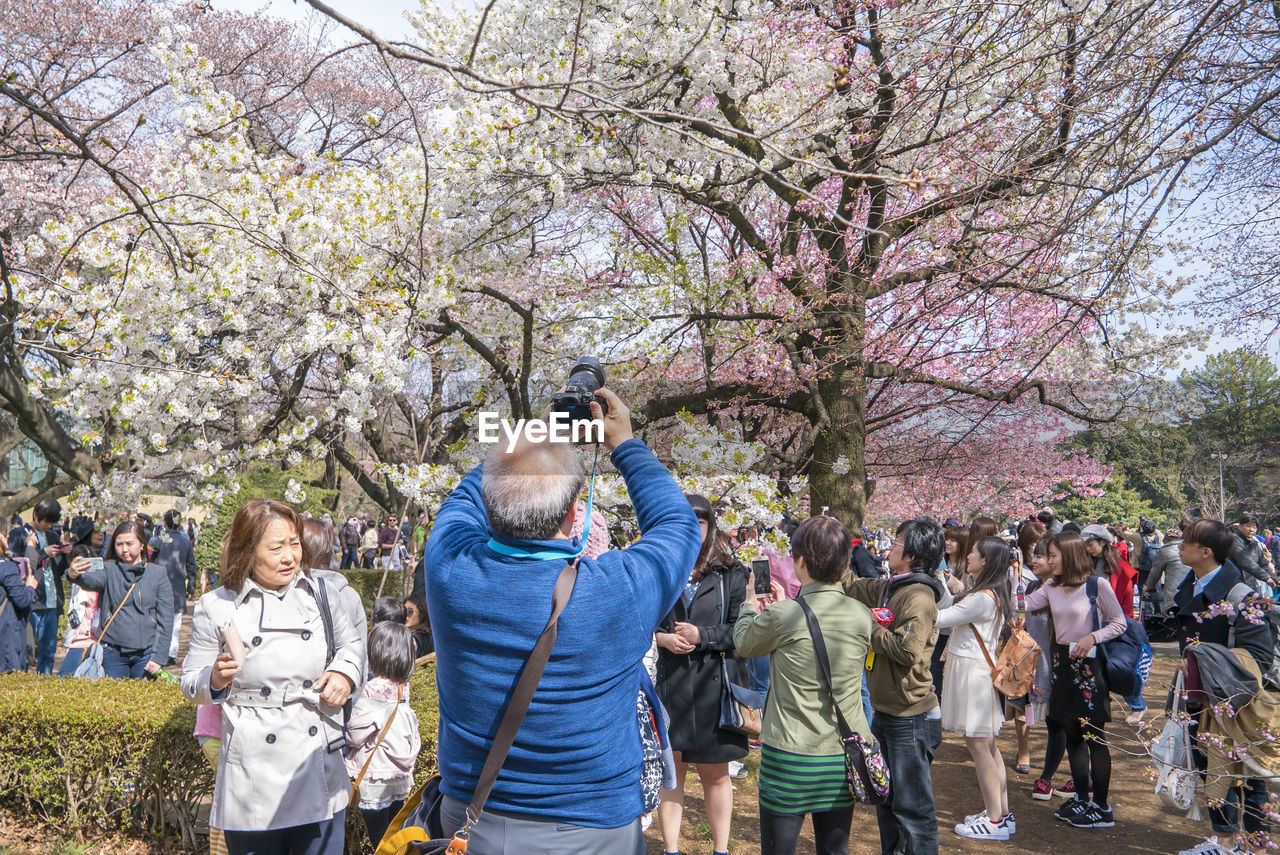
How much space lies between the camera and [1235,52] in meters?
3.49

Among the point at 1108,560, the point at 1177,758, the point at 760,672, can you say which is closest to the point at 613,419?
the point at 760,672

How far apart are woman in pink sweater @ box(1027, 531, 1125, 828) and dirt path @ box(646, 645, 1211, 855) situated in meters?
0.13

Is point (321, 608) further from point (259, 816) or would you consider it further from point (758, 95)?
point (758, 95)

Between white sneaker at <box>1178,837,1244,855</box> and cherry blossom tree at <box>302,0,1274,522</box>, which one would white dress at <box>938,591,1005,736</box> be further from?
cherry blossom tree at <box>302,0,1274,522</box>

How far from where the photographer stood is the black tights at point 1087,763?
5.03 metres

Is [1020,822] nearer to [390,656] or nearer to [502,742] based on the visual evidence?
[390,656]

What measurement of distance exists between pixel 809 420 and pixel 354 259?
14.9ft

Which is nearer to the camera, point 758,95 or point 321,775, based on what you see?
point 321,775

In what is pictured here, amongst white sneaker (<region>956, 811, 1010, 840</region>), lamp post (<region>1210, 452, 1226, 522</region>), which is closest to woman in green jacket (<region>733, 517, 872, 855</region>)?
white sneaker (<region>956, 811, 1010, 840</region>)

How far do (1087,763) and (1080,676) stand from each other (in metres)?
0.52

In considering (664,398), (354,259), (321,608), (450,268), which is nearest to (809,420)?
(664,398)

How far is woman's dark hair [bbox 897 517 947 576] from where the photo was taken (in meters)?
4.18

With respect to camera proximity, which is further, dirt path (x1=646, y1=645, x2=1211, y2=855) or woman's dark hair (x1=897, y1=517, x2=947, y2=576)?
dirt path (x1=646, y1=645, x2=1211, y2=855)

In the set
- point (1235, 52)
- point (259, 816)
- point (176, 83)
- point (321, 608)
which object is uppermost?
point (176, 83)
